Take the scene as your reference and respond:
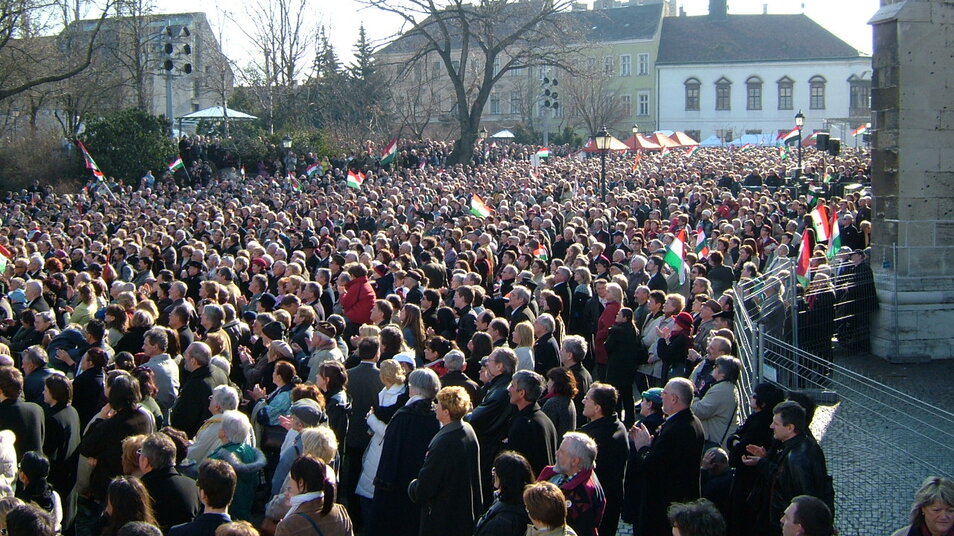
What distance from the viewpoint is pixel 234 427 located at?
6227 millimetres

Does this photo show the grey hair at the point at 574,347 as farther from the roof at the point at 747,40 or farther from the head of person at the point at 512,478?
the roof at the point at 747,40

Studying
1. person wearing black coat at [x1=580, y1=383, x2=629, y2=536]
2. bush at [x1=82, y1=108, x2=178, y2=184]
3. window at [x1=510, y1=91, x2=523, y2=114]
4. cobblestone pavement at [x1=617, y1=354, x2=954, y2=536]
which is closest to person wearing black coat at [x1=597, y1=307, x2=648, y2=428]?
cobblestone pavement at [x1=617, y1=354, x2=954, y2=536]

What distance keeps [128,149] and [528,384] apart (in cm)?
2792

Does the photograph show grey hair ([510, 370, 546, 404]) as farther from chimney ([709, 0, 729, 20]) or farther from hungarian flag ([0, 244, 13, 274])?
chimney ([709, 0, 729, 20])

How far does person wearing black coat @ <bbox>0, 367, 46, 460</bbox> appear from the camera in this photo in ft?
22.1

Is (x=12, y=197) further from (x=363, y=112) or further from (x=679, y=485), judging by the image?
(x=679, y=485)

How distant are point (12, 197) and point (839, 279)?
2355cm

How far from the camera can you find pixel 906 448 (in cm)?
825

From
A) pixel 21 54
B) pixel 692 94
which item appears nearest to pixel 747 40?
pixel 692 94

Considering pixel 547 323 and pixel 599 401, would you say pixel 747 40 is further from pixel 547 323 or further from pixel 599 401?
pixel 599 401

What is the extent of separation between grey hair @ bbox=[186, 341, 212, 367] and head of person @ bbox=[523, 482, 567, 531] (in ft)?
12.2

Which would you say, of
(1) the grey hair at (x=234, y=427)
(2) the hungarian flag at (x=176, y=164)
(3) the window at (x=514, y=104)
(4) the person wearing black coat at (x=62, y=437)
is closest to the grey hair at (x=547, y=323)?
(1) the grey hair at (x=234, y=427)

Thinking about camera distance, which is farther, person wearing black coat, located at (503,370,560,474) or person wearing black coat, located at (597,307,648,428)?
person wearing black coat, located at (597,307,648,428)

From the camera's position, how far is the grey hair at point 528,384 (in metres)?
6.38
